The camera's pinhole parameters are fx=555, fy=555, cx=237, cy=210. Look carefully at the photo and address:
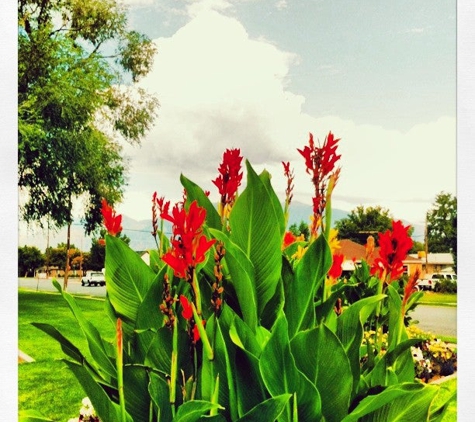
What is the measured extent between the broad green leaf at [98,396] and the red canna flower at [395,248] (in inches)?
20.8

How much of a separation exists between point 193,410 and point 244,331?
0.46 feet

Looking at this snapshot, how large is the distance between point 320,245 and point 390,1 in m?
3.66

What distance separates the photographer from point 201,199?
3.72 ft

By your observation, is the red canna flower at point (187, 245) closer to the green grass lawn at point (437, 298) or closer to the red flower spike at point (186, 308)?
the red flower spike at point (186, 308)

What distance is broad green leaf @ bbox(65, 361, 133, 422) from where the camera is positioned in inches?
36.1

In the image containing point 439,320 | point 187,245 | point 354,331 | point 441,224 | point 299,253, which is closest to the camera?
point 187,245

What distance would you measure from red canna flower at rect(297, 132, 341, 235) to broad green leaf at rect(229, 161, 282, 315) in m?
0.08

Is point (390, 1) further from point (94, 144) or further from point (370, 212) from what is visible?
point (370, 212)

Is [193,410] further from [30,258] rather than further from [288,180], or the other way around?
[30,258]

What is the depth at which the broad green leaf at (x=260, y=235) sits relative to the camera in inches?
38.2

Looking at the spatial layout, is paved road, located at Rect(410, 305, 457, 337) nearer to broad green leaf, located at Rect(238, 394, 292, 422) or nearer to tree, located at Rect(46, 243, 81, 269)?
tree, located at Rect(46, 243, 81, 269)

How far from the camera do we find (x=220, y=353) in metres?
0.87

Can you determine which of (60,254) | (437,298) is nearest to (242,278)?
(437,298)

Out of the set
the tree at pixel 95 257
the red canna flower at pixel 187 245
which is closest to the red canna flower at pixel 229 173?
the red canna flower at pixel 187 245
